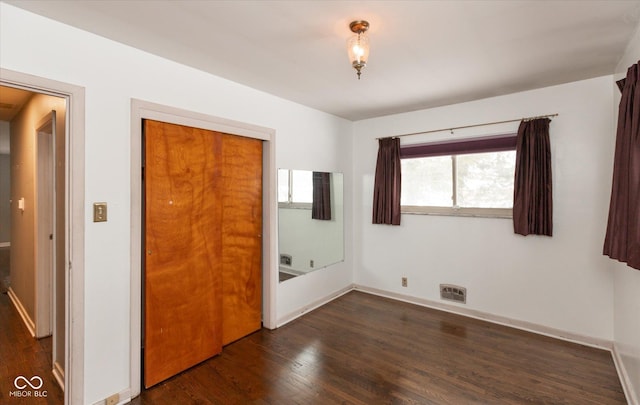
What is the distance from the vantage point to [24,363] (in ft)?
8.14

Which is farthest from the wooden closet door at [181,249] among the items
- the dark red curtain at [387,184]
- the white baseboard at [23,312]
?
the dark red curtain at [387,184]

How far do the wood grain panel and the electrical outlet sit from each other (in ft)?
3.00

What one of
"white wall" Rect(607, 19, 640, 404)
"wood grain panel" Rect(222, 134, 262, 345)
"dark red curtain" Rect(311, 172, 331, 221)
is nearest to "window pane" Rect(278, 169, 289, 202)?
"wood grain panel" Rect(222, 134, 262, 345)

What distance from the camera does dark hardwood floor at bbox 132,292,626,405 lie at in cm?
213

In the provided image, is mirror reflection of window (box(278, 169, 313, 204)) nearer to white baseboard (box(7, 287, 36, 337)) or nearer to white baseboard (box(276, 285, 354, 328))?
white baseboard (box(276, 285, 354, 328))

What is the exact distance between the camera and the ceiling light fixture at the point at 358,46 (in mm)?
1760

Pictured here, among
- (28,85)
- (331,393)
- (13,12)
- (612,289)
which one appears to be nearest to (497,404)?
(331,393)

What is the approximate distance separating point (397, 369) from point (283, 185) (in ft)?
6.77

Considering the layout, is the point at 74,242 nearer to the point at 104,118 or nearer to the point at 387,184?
the point at 104,118

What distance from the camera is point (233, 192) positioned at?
9.62 feet

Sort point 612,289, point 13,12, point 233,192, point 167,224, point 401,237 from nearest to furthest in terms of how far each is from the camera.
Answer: point 13,12
point 167,224
point 612,289
point 233,192
point 401,237

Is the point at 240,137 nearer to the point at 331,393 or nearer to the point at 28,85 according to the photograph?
the point at 28,85

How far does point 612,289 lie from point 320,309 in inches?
114

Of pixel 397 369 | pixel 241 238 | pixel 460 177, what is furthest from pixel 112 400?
pixel 460 177
